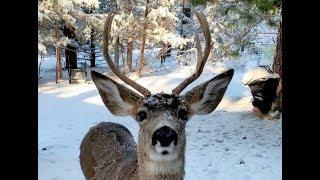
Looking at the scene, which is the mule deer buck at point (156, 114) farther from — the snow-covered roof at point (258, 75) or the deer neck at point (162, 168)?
the snow-covered roof at point (258, 75)

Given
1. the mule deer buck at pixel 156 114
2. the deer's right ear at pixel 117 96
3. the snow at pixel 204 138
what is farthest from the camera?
the snow at pixel 204 138

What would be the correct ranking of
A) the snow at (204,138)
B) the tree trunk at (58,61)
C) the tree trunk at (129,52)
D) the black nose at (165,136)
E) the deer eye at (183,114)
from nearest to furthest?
1. the black nose at (165,136)
2. the deer eye at (183,114)
3. the snow at (204,138)
4. the tree trunk at (58,61)
5. the tree trunk at (129,52)

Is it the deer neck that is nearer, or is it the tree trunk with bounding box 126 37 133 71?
the deer neck

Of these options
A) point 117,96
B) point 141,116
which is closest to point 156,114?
point 141,116

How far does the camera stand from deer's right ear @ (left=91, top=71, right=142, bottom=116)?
308cm

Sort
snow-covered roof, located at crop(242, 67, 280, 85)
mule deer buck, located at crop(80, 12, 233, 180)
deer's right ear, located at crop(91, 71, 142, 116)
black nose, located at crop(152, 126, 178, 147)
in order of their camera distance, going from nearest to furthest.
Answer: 1. black nose, located at crop(152, 126, 178, 147)
2. mule deer buck, located at crop(80, 12, 233, 180)
3. deer's right ear, located at crop(91, 71, 142, 116)
4. snow-covered roof, located at crop(242, 67, 280, 85)

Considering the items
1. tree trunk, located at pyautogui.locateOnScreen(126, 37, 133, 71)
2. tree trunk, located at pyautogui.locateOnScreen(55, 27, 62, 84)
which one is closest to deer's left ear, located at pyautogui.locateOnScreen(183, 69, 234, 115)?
tree trunk, located at pyautogui.locateOnScreen(55, 27, 62, 84)

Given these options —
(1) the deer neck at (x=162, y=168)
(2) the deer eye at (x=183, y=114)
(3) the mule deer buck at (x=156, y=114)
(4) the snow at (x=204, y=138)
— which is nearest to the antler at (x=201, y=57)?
(3) the mule deer buck at (x=156, y=114)

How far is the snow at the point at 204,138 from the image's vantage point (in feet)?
21.9

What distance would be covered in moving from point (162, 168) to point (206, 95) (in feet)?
2.06

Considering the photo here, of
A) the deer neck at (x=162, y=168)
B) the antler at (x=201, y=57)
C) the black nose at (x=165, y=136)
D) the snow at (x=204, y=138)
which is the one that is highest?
the antler at (x=201, y=57)

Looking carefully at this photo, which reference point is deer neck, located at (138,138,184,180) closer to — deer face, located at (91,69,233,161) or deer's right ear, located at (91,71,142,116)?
deer face, located at (91,69,233,161)

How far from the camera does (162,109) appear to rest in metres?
2.81
